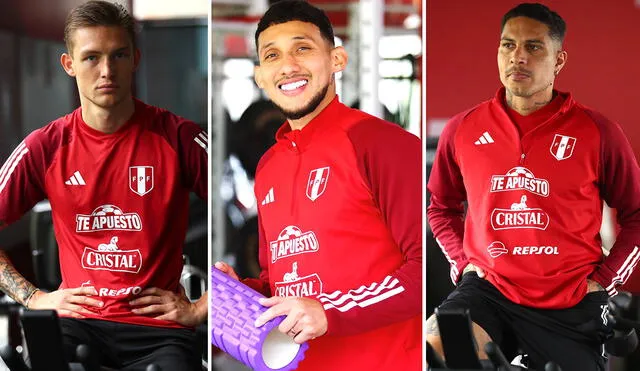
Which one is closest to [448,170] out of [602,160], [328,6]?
[602,160]

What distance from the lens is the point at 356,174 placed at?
10.4 ft

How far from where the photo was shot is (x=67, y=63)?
136 inches

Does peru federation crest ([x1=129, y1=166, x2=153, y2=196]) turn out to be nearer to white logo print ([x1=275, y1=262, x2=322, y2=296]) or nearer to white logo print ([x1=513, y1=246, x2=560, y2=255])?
white logo print ([x1=275, y1=262, x2=322, y2=296])

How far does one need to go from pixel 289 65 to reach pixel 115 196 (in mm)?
956

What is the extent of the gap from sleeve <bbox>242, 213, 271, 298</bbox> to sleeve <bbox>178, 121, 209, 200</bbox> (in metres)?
0.31

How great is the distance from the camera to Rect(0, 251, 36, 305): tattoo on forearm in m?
3.46

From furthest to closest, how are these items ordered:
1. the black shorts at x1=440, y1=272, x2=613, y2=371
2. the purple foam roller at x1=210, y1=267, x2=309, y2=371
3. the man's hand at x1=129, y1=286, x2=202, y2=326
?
1. the man's hand at x1=129, y1=286, x2=202, y2=326
2. the purple foam roller at x1=210, y1=267, x2=309, y2=371
3. the black shorts at x1=440, y1=272, x2=613, y2=371

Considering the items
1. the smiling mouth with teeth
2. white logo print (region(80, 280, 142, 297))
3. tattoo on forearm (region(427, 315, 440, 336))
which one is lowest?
tattoo on forearm (region(427, 315, 440, 336))

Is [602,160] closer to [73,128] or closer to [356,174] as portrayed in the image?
[356,174]

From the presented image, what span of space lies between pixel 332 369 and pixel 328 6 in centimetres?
153

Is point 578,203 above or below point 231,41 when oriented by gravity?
below

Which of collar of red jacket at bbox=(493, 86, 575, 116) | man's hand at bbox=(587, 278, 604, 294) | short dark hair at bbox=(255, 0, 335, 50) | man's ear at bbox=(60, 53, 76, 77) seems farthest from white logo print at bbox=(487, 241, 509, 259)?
man's ear at bbox=(60, 53, 76, 77)

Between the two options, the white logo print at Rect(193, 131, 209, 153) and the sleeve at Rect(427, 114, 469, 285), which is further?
the white logo print at Rect(193, 131, 209, 153)

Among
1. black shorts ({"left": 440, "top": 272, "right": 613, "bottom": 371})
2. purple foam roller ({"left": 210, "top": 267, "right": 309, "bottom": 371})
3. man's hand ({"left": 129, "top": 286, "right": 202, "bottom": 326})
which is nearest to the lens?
black shorts ({"left": 440, "top": 272, "right": 613, "bottom": 371})
